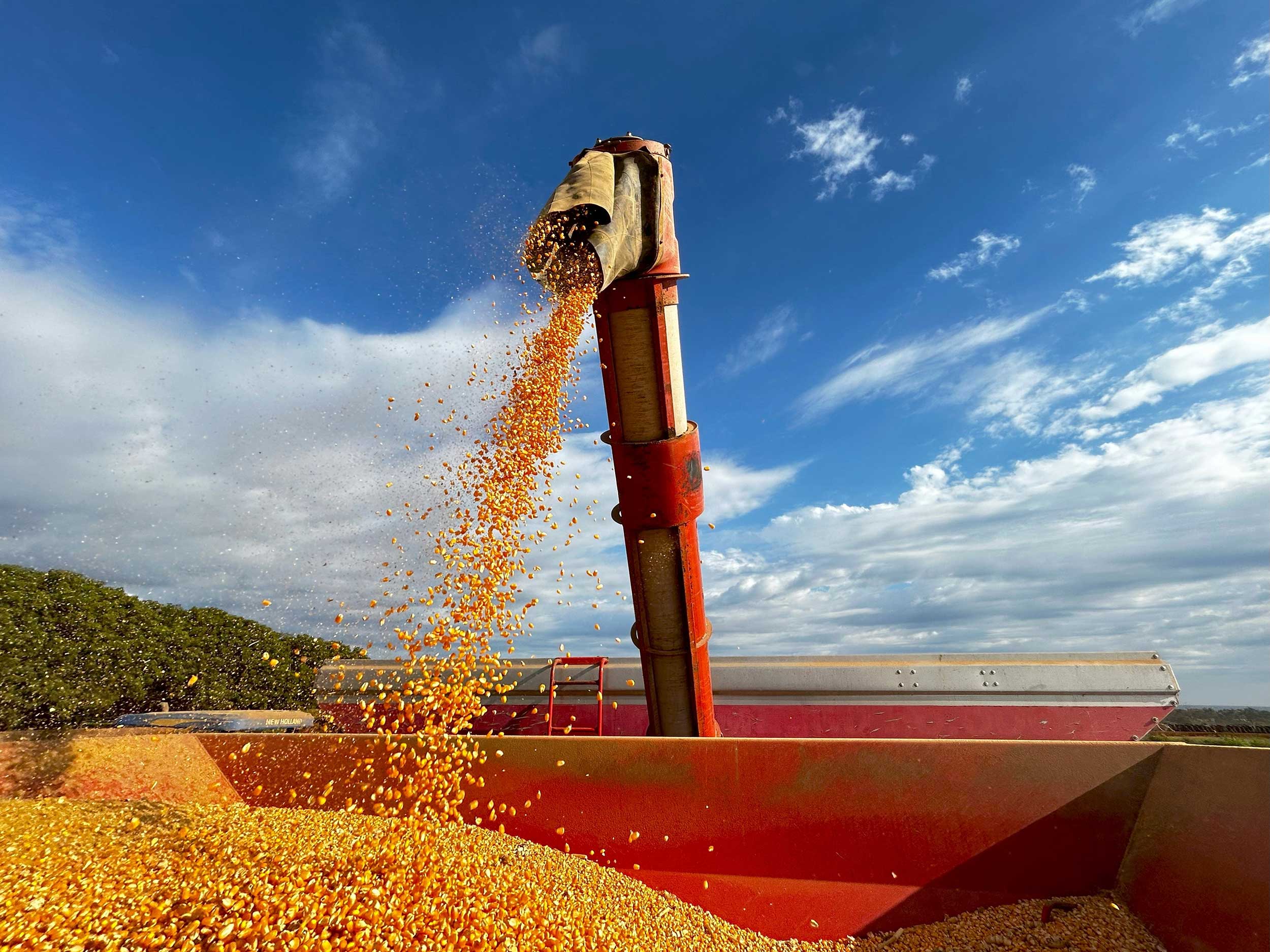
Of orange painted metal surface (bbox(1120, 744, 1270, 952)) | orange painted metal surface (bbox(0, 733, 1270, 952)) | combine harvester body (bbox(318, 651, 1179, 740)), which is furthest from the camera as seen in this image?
combine harvester body (bbox(318, 651, 1179, 740))

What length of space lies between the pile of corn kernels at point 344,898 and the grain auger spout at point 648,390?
112 cm

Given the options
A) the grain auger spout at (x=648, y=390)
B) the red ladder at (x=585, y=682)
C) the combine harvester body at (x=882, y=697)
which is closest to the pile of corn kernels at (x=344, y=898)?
the grain auger spout at (x=648, y=390)

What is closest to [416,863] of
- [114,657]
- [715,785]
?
[715,785]

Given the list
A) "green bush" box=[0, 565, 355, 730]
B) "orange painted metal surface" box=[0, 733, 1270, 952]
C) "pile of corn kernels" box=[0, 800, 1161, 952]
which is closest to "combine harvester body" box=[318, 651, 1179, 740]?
"orange painted metal surface" box=[0, 733, 1270, 952]

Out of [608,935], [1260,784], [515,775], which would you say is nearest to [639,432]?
[515,775]

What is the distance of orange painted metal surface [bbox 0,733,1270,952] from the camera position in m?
2.69

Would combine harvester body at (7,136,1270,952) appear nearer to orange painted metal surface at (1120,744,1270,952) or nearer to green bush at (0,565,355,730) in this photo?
orange painted metal surface at (1120,744,1270,952)

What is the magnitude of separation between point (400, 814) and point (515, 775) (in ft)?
1.85

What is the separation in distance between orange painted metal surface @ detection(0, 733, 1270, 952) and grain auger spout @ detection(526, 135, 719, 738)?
73cm

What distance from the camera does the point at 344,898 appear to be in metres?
2.42

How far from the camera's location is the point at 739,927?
285 cm

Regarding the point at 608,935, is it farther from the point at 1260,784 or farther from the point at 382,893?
the point at 1260,784

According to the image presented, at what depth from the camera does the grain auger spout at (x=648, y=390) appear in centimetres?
278

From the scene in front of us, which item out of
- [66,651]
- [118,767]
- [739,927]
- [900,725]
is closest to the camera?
[739,927]
